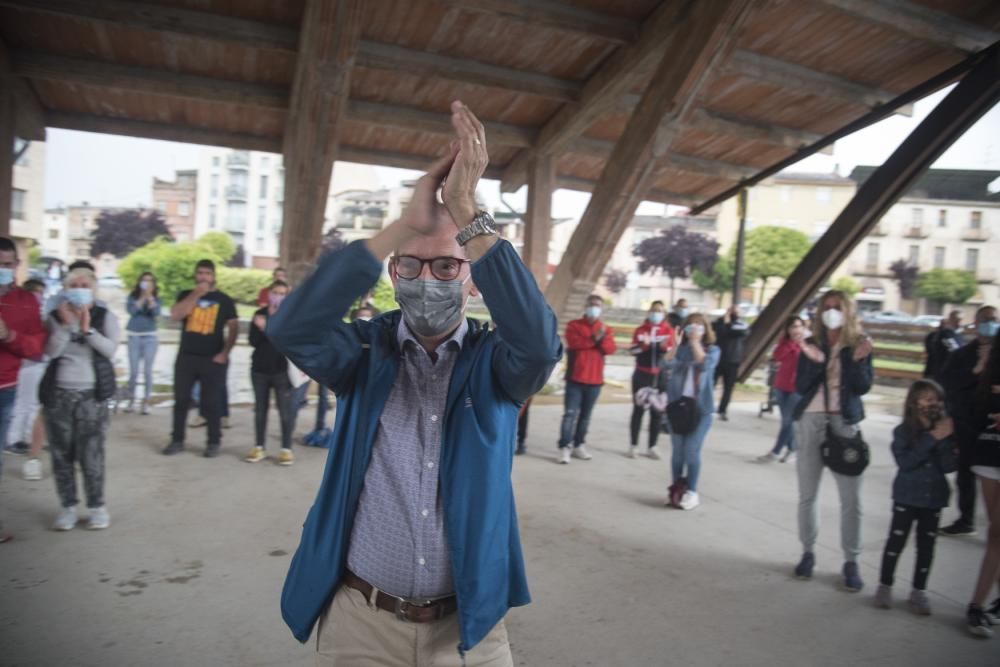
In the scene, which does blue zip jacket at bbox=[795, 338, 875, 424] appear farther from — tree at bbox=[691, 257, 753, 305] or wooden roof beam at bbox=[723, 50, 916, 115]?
tree at bbox=[691, 257, 753, 305]

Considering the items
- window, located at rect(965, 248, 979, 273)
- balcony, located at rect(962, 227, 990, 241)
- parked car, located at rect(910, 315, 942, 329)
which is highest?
balcony, located at rect(962, 227, 990, 241)

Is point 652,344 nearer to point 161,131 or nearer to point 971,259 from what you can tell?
point 161,131

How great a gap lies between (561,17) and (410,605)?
5.96 m

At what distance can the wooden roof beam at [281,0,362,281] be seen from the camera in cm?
563

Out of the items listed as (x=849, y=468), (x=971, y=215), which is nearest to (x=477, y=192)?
(x=849, y=468)

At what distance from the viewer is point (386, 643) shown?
5.40 ft

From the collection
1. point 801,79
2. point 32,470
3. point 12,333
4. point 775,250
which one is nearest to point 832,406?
point 801,79

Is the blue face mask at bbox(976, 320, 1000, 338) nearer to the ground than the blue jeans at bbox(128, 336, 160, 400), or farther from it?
farther from it

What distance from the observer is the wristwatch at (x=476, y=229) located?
1442 millimetres

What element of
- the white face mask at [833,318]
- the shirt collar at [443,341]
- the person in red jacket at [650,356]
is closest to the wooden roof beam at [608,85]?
the person in red jacket at [650,356]

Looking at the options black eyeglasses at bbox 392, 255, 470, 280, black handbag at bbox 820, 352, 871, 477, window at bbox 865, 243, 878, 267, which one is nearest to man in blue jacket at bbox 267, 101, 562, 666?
black eyeglasses at bbox 392, 255, 470, 280

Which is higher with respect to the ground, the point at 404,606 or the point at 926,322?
the point at 926,322

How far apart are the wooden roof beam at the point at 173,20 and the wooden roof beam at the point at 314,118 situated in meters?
0.31

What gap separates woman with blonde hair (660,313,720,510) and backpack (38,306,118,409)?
4.61 m
